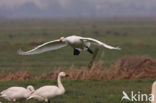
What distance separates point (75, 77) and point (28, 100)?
5167 mm

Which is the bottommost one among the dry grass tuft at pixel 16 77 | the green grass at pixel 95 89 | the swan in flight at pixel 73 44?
the green grass at pixel 95 89

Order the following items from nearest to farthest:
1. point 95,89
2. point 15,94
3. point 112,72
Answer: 1. point 15,94
2. point 95,89
3. point 112,72

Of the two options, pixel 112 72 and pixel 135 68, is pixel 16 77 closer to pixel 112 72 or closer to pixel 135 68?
pixel 112 72

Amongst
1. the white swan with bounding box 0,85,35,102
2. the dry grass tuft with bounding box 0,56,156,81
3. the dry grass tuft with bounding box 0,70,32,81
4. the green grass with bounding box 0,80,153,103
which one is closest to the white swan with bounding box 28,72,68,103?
the white swan with bounding box 0,85,35,102

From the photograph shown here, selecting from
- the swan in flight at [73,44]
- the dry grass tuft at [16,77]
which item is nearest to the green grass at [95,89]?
the swan in flight at [73,44]

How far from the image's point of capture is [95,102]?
11703 millimetres

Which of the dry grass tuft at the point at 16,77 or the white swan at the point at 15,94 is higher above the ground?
the dry grass tuft at the point at 16,77

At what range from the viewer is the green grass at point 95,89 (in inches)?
477

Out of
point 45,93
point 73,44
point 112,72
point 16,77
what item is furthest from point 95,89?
point 16,77

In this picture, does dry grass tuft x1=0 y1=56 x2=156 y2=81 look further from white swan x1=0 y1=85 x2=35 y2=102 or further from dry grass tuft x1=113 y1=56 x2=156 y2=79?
white swan x1=0 y1=85 x2=35 y2=102

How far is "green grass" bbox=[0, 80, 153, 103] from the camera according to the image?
477 inches

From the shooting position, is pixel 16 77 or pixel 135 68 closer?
pixel 16 77

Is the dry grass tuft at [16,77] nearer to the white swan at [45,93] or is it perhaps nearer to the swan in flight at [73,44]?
the swan in flight at [73,44]

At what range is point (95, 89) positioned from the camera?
1427cm
